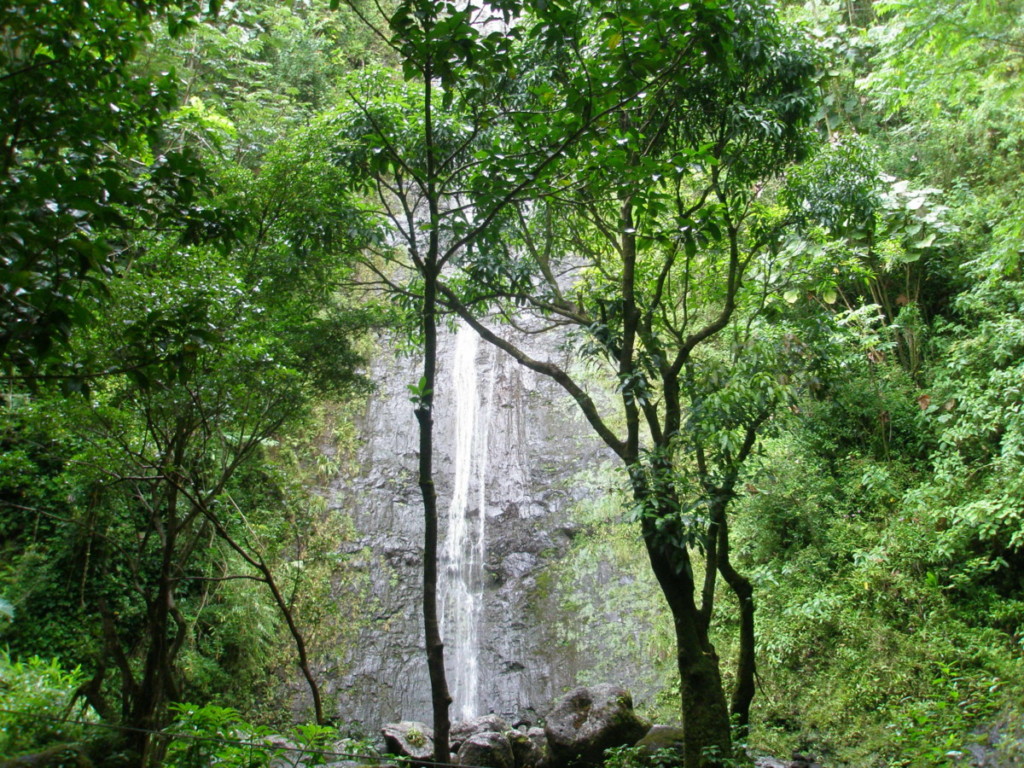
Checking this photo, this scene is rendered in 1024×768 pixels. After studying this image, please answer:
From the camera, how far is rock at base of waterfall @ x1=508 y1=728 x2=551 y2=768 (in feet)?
22.6

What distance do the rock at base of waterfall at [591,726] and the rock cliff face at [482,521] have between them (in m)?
2.31

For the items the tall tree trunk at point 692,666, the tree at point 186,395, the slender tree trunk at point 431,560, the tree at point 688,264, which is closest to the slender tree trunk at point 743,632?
the tree at point 688,264

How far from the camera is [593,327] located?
527 centimetres

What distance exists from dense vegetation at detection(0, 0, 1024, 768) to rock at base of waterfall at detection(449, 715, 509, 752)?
5.16ft

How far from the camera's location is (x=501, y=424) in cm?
1240

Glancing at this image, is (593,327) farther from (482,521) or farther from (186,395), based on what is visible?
(482,521)

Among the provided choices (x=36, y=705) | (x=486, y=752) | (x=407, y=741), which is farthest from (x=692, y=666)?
(x=36, y=705)

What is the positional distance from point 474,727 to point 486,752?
126 cm

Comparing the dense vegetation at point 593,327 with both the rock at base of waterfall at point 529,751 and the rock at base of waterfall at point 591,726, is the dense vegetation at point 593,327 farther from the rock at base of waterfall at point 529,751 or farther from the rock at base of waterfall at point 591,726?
the rock at base of waterfall at point 529,751

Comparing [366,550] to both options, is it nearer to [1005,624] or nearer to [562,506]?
[562,506]

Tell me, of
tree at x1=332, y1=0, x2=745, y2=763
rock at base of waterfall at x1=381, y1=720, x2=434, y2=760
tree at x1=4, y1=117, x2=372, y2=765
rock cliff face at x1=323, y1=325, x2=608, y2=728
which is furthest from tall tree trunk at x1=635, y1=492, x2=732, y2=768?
rock cliff face at x1=323, y1=325, x2=608, y2=728

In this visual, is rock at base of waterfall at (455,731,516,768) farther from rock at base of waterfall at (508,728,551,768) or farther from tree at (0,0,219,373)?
tree at (0,0,219,373)

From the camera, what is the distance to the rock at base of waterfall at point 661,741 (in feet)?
19.2

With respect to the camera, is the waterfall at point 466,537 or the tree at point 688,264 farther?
the waterfall at point 466,537
